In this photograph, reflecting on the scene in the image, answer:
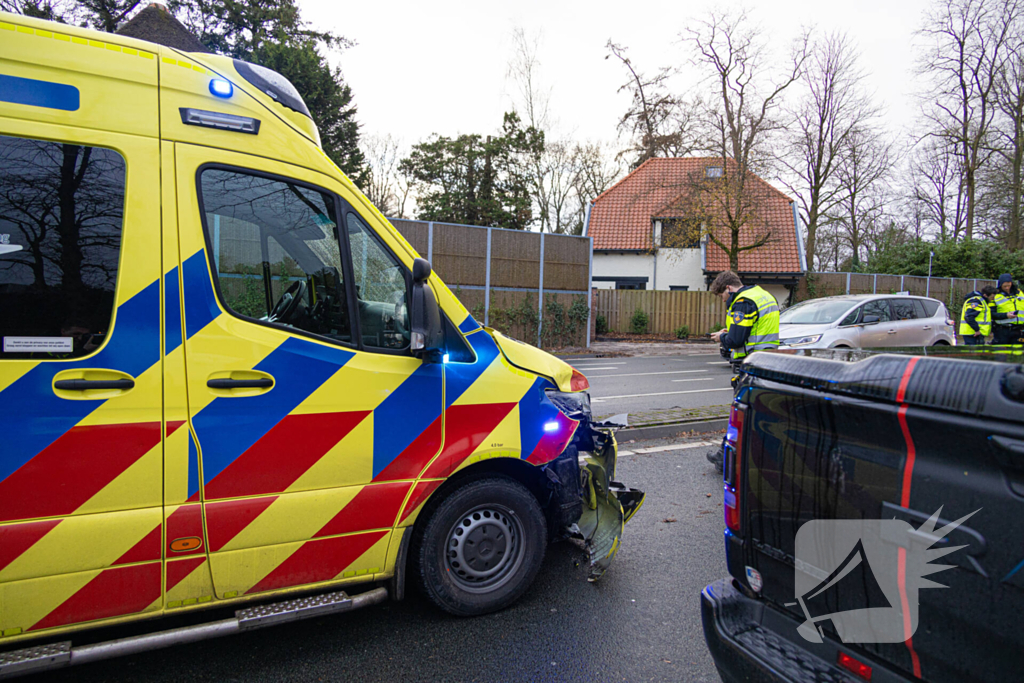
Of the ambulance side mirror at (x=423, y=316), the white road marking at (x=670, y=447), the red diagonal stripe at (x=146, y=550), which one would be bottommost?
the white road marking at (x=670, y=447)

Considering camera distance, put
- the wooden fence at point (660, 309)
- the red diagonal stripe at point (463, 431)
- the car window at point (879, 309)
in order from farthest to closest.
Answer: the wooden fence at point (660, 309)
the car window at point (879, 309)
the red diagonal stripe at point (463, 431)

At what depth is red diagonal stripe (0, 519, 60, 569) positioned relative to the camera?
82.1 inches

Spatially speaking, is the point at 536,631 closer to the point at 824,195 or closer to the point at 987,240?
the point at 824,195

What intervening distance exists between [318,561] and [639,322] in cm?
2350

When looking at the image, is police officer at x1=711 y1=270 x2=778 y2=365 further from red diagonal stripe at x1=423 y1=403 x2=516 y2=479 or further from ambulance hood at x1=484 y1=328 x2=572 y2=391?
red diagonal stripe at x1=423 y1=403 x2=516 y2=479

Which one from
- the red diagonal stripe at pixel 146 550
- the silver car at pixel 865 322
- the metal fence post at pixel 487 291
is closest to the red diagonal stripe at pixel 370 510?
the red diagonal stripe at pixel 146 550

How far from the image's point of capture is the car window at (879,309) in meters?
12.1

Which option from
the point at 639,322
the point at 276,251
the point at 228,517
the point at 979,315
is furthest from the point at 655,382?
the point at 639,322

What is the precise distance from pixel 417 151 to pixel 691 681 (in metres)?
37.1

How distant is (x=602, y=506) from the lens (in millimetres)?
3684

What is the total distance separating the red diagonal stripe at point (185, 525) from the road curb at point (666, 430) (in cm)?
494

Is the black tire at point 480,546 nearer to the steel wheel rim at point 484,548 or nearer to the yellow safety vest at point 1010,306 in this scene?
the steel wheel rim at point 484,548

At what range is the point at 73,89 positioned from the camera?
2.23 meters

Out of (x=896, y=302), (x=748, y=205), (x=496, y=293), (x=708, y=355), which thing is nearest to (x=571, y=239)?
(x=496, y=293)
